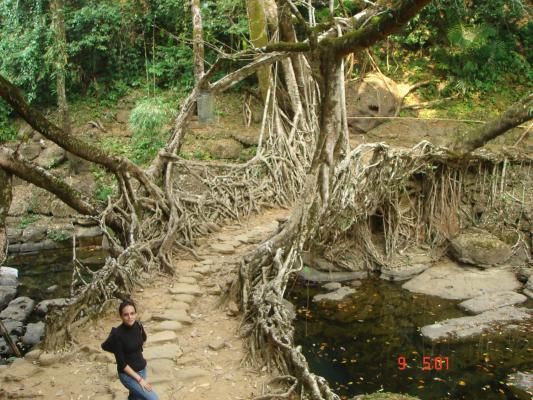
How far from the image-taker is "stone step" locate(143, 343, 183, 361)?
4602mm

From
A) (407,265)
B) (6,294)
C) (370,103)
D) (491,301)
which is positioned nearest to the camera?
(491,301)

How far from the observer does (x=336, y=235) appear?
798 cm

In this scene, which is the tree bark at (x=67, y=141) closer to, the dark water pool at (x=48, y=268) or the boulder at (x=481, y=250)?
the dark water pool at (x=48, y=268)

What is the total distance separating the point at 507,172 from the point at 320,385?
21.1 feet

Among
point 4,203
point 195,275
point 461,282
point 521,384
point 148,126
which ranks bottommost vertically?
point 521,384

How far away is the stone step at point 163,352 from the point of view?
460 cm

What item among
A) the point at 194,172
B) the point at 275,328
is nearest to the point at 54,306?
the point at 275,328

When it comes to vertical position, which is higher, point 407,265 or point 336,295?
point 407,265

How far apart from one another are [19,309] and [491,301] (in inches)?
249

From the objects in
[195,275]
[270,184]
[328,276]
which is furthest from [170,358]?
[270,184]

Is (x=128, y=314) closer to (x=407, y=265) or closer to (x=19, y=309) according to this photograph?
(x=19, y=309)

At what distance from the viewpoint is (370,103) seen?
40.4 ft

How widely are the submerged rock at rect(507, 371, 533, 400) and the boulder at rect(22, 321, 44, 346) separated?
522 cm

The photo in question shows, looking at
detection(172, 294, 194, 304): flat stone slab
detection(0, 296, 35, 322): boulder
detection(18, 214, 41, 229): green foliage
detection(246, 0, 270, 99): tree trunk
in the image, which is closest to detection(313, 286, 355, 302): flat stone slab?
A: detection(172, 294, 194, 304): flat stone slab
